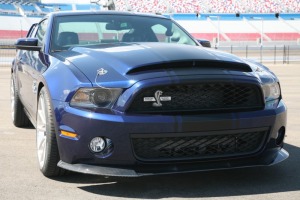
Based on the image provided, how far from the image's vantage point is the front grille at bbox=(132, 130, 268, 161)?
142 inches

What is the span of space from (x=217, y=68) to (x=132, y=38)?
1507 mm

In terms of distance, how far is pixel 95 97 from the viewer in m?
3.62

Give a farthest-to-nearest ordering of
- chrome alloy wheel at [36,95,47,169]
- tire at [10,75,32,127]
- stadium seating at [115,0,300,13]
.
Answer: stadium seating at [115,0,300,13] → tire at [10,75,32,127] → chrome alloy wheel at [36,95,47,169]

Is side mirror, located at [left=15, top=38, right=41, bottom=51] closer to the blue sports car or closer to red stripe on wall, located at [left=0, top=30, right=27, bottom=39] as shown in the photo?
the blue sports car

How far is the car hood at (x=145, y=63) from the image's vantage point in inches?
143

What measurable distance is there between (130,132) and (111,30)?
6.51 ft

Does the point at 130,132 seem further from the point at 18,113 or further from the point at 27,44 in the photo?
the point at 18,113

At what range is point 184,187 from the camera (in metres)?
3.88

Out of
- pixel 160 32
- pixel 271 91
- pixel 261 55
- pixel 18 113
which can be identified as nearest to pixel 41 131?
pixel 160 32

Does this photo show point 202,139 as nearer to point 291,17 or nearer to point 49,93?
point 49,93

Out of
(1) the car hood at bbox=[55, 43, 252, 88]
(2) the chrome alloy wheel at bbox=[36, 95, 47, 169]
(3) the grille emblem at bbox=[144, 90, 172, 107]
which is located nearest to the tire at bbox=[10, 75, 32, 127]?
(2) the chrome alloy wheel at bbox=[36, 95, 47, 169]

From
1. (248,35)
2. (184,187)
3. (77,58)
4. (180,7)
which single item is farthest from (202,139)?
(180,7)

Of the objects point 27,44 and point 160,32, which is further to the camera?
point 160,32

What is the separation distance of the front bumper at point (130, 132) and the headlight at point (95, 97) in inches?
2.9
